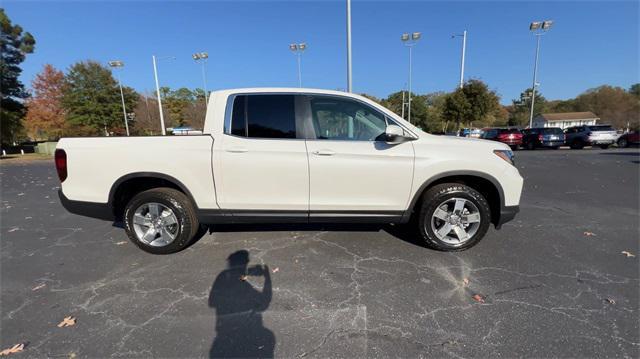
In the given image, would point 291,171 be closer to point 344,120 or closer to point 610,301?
point 344,120

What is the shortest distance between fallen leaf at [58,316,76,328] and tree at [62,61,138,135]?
4487 cm

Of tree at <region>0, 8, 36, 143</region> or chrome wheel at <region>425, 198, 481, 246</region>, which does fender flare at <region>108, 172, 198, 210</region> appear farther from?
tree at <region>0, 8, 36, 143</region>

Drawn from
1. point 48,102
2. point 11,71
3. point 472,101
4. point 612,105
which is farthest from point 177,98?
point 612,105

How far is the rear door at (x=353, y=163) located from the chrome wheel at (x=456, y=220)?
18.6 inches

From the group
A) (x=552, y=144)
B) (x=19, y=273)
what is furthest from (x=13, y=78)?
(x=552, y=144)

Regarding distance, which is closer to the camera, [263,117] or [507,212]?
[263,117]

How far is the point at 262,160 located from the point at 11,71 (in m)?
40.4

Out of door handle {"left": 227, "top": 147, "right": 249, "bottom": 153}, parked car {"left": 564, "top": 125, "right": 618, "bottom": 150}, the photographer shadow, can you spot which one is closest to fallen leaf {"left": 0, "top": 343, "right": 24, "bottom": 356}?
the photographer shadow

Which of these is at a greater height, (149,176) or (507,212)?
(149,176)

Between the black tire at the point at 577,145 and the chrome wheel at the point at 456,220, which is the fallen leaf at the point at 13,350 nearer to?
the chrome wheel at the point at 456,220

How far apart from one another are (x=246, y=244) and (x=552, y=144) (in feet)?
80.3

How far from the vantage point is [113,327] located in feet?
7.79

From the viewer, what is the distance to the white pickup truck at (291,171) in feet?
11.0

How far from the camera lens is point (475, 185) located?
3.79 m
